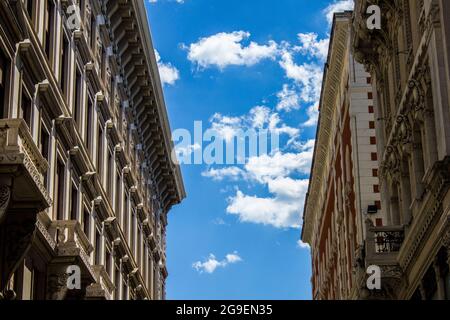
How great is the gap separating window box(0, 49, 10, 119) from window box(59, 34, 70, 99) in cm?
736

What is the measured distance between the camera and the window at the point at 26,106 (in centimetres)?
3098

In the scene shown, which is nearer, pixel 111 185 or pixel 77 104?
pixel 77 104

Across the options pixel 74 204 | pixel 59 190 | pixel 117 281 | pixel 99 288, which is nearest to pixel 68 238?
pixel 59 190

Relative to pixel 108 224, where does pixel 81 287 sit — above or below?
below

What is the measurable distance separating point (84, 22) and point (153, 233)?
96.1ft

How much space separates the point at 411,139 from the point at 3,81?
15.7 m

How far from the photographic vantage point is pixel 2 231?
27.3 metres

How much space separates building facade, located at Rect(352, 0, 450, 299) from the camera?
30.2 m

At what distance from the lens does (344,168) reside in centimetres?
6606

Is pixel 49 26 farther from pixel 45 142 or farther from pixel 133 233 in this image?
pixel 133 233

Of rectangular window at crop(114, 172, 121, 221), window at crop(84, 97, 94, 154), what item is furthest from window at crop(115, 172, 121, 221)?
window at crop(84, 97, 94, 154)
